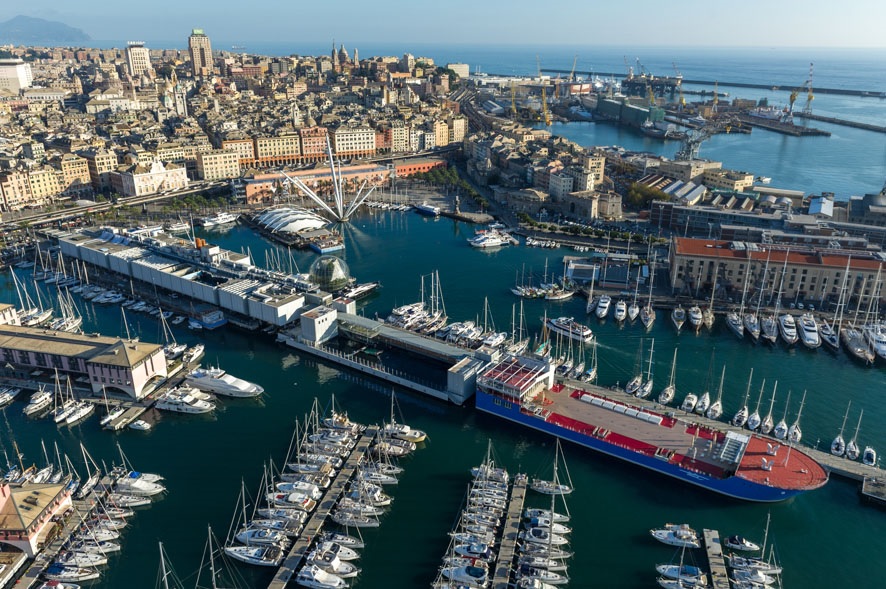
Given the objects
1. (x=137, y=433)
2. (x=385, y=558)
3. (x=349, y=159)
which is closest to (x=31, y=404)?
(x=137, y=433)

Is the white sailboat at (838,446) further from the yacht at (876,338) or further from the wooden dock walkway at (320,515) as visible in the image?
the wooden dock walkway at (320,515)

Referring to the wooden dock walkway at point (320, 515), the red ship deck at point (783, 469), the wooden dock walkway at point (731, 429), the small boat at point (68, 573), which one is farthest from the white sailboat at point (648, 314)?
the small boat at point (68, 573)

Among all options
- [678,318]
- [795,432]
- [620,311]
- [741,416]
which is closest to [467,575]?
[741,416]

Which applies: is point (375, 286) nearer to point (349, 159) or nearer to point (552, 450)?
point (552, 450)

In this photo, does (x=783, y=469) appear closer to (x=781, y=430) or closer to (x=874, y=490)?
(x=874, y=490)

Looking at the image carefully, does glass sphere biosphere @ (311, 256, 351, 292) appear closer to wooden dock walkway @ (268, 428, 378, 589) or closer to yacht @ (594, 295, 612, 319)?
wooden dock walkway @ (268, 428, 378, 589)

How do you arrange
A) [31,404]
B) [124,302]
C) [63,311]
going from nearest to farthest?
[31,404] < [63,311] < [124,302]

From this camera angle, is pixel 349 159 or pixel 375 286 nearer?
pixel 375 286

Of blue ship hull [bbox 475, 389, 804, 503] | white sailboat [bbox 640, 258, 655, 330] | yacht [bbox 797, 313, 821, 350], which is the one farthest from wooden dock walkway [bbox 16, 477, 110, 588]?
yacht [bbox 797, 313, 821, 350]
